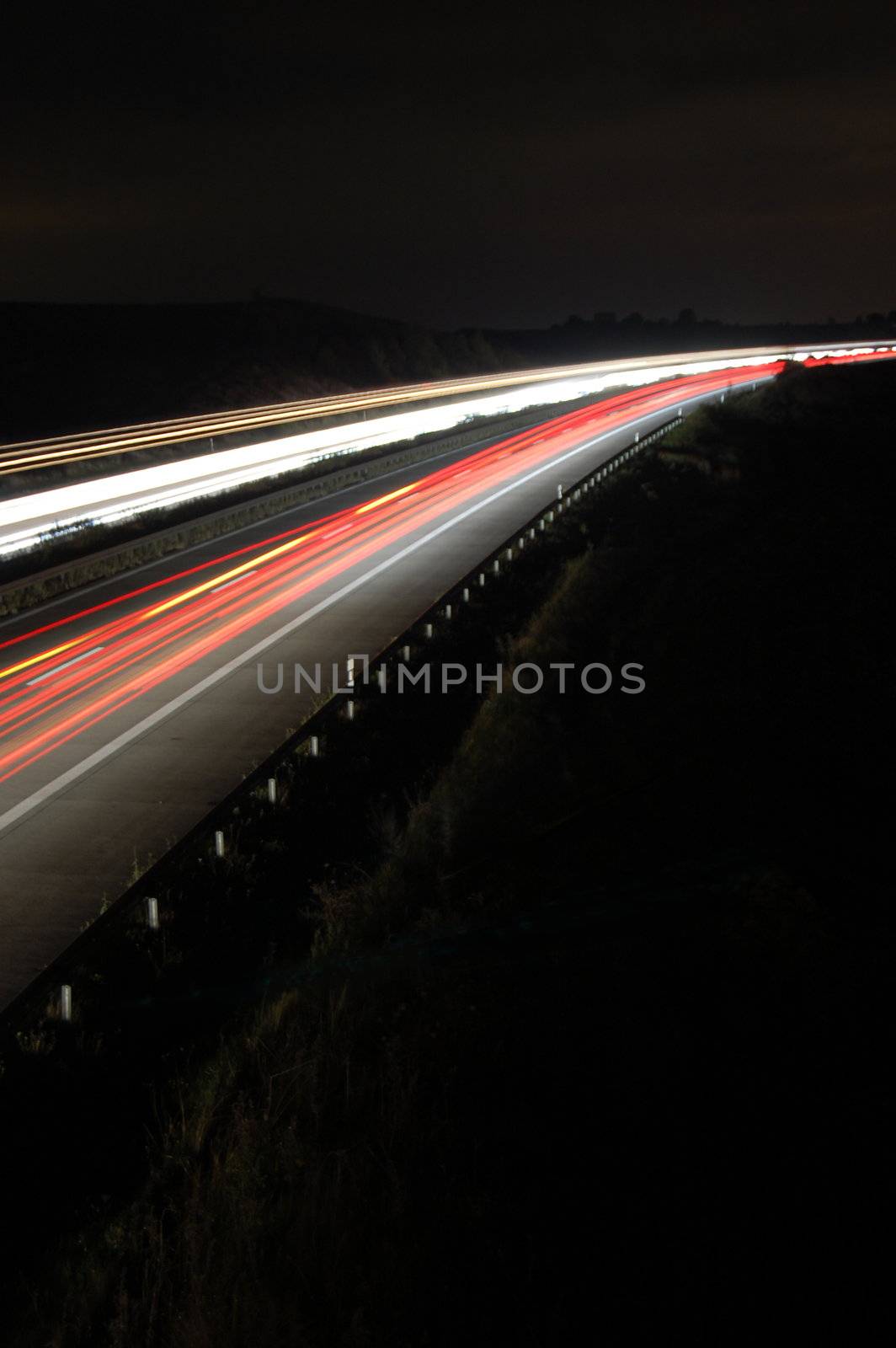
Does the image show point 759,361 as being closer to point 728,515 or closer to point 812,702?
point 728,515

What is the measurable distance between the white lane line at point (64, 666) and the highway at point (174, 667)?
42 mm

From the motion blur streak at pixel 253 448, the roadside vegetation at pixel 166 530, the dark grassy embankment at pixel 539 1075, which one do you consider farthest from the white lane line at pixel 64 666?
the motion blur streak at pixel 253 448

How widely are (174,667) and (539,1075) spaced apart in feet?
36.0

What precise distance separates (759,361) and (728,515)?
254 ft

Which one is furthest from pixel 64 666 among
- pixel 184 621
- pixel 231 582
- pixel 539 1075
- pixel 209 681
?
pixel 539 1075

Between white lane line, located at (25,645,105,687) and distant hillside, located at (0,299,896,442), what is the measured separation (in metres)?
42.6

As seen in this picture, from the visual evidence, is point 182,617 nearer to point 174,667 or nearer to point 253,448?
point 174,667

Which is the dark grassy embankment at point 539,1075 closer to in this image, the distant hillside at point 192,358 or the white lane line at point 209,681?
the white lane line at point 209,681

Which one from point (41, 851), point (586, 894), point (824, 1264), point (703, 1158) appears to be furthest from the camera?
point (41, 851)

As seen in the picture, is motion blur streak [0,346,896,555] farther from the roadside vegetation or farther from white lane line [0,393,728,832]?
white lane line [0,393,728,832]

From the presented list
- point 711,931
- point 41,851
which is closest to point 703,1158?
point 711,931

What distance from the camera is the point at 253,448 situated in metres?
42.3

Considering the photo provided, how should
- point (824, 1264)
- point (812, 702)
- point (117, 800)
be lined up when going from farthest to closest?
point (812, 702), point (117, 800), point (824, 1264)

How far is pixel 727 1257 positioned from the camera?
17.6 ft
